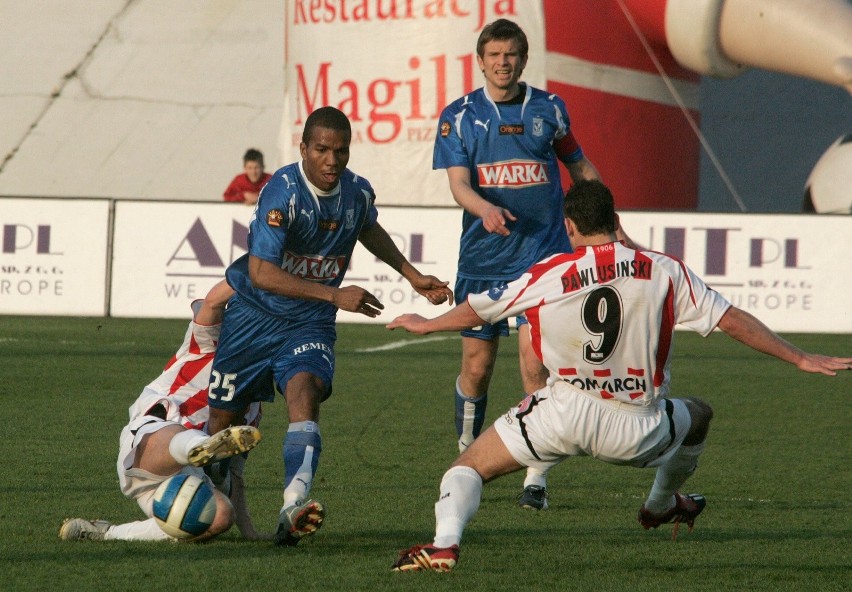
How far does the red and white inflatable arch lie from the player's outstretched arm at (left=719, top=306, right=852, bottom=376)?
1188 cm

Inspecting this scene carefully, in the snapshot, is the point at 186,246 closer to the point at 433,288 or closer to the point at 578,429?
the point at 433,288

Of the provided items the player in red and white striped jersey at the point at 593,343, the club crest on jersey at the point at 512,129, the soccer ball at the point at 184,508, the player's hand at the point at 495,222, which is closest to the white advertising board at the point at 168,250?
the club crest on jersey at the point at 512,129

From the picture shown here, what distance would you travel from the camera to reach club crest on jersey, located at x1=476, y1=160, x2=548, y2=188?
7.12 m

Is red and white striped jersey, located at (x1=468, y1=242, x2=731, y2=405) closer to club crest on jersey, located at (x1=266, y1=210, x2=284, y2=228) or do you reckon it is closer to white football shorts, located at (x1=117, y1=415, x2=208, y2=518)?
club crest on jersey, located at (x1=266, y1=210, x2=284, y2=228)

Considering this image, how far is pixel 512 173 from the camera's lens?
713 centimetres

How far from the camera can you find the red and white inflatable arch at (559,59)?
16.8m

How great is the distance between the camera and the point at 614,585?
15.6 ft

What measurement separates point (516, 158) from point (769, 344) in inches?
98.0

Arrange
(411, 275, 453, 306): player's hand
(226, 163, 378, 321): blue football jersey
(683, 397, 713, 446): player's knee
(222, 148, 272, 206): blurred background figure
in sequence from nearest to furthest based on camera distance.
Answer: (683, 397, 713, 446): player's knee, (226, 163, 378, 321): blue football jersey, (411, 275, 453, 306): player's hand, (222, 148, 272, 206): blurred background figure

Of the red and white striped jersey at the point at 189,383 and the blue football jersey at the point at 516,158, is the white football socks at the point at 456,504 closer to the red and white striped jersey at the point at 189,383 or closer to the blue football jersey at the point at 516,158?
the red and white striped jersey at the point at 189,383

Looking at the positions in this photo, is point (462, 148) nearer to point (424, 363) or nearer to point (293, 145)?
point (424, 363)

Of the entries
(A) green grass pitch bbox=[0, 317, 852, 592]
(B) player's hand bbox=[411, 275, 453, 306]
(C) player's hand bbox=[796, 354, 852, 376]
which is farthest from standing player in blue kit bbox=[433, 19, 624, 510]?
(C) player's hand bbox=[796, 354, 852, 376]

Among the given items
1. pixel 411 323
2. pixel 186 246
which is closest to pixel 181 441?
pixel 411 323

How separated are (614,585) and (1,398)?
5.85 meters
